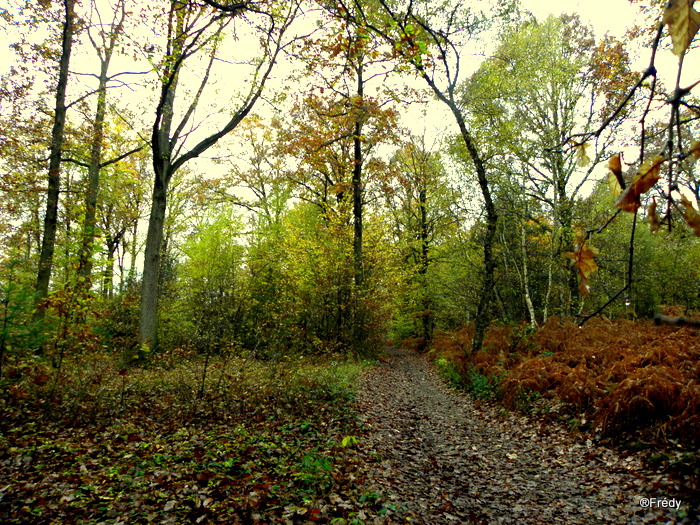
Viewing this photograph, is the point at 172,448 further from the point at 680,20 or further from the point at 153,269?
the point at 153,269

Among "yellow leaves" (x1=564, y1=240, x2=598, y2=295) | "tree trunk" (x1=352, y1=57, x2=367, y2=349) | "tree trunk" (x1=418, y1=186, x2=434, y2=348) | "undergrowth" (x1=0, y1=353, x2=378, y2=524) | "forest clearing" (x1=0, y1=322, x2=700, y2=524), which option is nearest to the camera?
"yellow leaves" (x1=564, y1=240, x2=598, y2=295)

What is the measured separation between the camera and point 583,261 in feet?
3.83

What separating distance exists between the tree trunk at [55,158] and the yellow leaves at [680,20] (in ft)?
37.6

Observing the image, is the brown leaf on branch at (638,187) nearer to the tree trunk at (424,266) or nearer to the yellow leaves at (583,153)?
the yellow leaves at (583,153)

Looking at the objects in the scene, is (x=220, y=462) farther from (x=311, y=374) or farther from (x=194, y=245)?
(x=194, y=245)

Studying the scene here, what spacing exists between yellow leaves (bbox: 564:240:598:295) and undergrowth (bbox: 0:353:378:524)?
12.2 feet

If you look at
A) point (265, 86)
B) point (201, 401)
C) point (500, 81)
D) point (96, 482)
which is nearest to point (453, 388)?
point (201, 401)

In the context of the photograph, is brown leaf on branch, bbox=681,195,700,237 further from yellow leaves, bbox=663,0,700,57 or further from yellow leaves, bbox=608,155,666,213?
yellow leaves, bbox=663,0,700,57

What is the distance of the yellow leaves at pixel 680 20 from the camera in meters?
0.77

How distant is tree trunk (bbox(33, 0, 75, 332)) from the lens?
927 cm

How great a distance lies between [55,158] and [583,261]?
12.6 metres

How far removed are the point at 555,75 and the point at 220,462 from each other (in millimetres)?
14819

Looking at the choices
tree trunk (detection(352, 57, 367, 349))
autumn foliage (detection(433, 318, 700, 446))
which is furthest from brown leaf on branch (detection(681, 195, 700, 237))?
tree trunk (detection(352, 57, 367, 349))

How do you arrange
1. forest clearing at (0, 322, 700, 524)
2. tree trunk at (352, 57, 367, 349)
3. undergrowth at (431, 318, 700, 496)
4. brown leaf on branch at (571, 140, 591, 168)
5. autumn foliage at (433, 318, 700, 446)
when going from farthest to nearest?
1. tree trunk at (352, 57, 367, 349)
2. autumn foliage at (433, 318, 700, 446)
3. undergrowth at (431, 318, 700, 496)
4. forest clearing at (0, 322, 700, 524)
5. brown leaf on branch at (571, 140, 591, 168)
